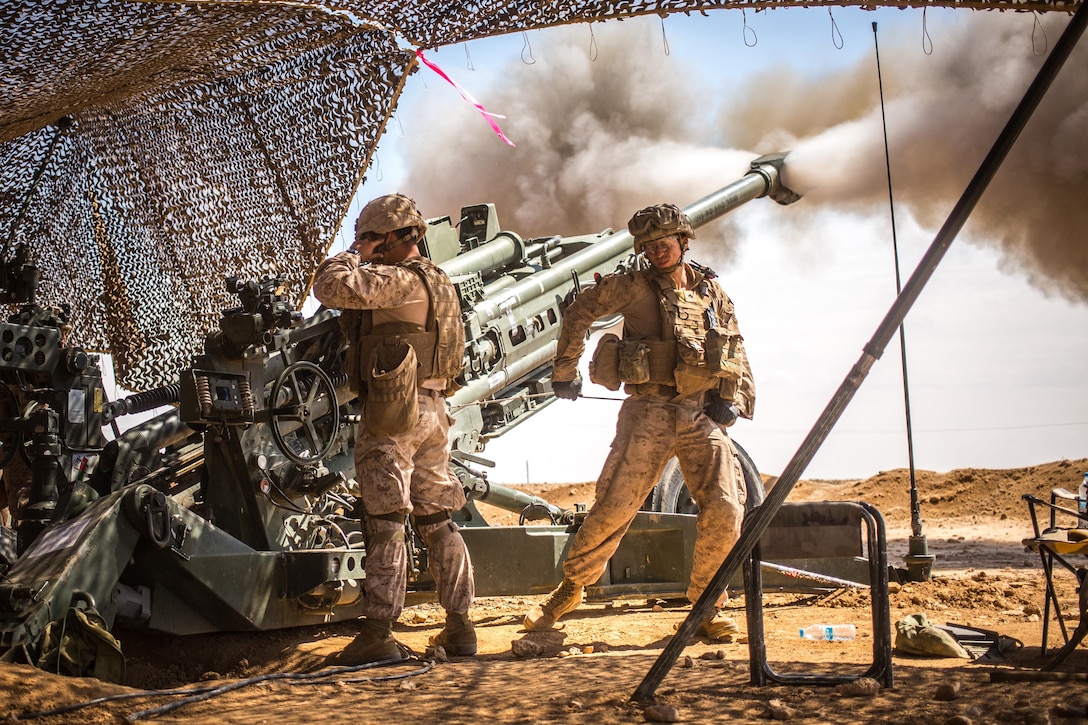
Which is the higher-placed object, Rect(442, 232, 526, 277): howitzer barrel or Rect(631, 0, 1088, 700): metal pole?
Rect(442, 232, 526, 277): howitzer barrel

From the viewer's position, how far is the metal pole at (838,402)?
3016mm

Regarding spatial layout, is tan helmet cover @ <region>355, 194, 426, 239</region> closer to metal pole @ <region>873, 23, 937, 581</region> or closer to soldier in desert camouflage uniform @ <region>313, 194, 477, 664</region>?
soldier in desert camouflage uniform @ <region>313, 194, 477, 664</region>

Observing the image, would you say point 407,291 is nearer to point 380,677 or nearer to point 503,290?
point 380,677

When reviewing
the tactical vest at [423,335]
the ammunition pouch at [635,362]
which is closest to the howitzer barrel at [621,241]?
the ammunition pouch at [635,362]

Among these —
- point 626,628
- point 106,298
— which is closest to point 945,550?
point 626,628

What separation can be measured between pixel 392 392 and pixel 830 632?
224 centimetres

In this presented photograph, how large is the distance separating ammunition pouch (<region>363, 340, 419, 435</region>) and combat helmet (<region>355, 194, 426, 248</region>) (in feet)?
1.57

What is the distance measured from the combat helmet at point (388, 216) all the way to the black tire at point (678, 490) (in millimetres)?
2671

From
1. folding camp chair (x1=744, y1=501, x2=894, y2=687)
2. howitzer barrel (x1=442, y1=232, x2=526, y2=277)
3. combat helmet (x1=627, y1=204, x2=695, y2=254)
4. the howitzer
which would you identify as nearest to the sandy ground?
folding camp chair (x1=744, y1=501, x2=894, y2=687)

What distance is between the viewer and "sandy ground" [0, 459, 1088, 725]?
2.96 meters

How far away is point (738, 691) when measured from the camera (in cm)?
323

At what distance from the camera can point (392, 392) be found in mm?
4145

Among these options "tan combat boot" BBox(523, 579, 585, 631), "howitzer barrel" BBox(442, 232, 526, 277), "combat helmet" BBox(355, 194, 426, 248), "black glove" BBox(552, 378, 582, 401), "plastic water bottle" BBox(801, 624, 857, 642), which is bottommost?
"plastic water bottle" BBox(801, 624, 857, 642)

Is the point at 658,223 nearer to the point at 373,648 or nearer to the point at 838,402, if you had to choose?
the point at 838,402
